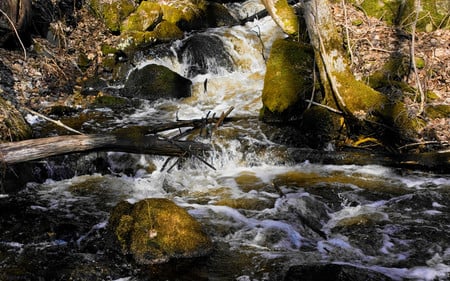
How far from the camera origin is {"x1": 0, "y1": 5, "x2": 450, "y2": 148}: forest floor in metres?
8.53

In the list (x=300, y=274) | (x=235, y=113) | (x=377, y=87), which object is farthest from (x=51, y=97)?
(x=300, y=274)

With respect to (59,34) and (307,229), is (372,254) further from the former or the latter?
(59,34)

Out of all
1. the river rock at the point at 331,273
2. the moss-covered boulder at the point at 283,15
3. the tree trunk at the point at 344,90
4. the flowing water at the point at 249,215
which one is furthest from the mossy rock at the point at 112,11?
the river rock at the point at 331,273

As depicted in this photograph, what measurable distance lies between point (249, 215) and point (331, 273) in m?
2.08

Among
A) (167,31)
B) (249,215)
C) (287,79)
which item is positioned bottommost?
(249,215)

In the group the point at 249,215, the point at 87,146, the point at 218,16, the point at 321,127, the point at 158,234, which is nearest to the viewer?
the point at 158,234

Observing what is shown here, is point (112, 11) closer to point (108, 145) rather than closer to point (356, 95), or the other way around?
point (108, 145)

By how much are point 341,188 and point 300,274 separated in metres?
2.84

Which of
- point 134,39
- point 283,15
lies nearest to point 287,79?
point 283,15

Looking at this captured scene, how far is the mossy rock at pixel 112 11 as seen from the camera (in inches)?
546

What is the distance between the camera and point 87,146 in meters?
6.48

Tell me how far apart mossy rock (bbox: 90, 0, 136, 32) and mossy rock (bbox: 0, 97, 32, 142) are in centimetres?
667

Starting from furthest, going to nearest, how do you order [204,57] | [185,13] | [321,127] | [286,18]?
[185,13] → [204,57] → [286,18] → [321,127]

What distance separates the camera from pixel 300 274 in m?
4.32
